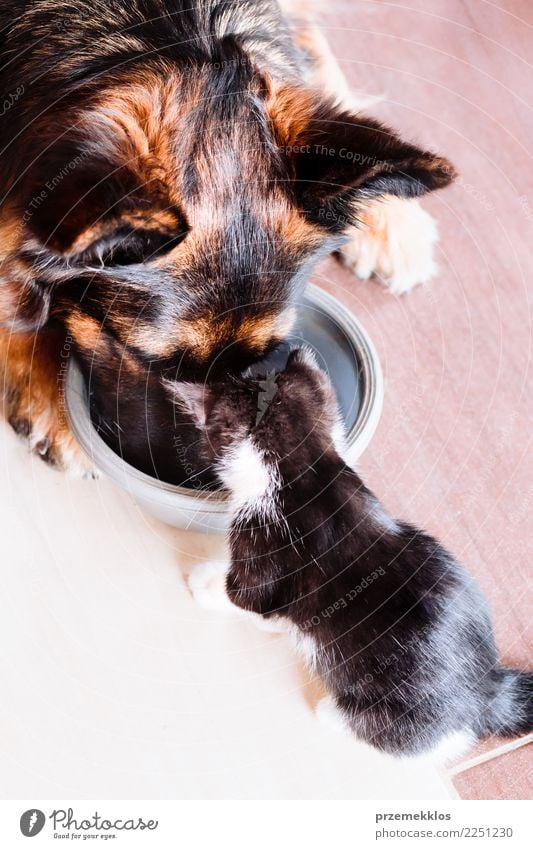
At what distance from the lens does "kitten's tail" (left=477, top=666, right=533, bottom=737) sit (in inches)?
48.2

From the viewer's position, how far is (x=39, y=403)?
151 cm

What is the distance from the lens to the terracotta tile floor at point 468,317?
4.55 feet

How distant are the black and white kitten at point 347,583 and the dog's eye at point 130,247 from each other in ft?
0.77

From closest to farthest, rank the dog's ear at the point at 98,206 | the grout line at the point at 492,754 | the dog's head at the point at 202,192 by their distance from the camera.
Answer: the dog's ear at the point at 98,206
the dog's head at the point at 202,192
the grout line at the point at 492,754

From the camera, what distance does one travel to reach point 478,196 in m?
1.67

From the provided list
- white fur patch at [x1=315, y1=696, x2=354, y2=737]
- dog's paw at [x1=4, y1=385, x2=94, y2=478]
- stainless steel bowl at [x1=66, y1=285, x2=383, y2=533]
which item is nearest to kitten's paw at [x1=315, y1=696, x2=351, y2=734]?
white fur patch at [x1=315, y1=696, x2=354, y2=737]

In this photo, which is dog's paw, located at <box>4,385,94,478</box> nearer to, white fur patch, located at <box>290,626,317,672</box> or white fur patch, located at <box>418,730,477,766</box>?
white fur patch, located at <box>290,626,317,672</box>

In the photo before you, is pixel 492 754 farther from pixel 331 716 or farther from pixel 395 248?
A: pixel 395 248

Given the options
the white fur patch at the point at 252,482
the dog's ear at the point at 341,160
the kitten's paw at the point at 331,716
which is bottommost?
the kitten's paw at the point at 331,716

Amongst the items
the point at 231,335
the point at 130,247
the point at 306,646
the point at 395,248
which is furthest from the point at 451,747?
the point at 395,248

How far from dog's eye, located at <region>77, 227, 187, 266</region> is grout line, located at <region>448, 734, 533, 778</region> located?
920mm

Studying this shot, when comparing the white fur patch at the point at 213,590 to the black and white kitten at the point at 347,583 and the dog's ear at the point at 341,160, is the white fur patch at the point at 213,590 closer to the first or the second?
the black and white kitten at the point at 347,583

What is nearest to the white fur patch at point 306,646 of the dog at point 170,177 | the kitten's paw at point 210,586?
the kitten's paw at point 210,586

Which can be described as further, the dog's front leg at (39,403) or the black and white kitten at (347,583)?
the dog's front leg at (39,403)
